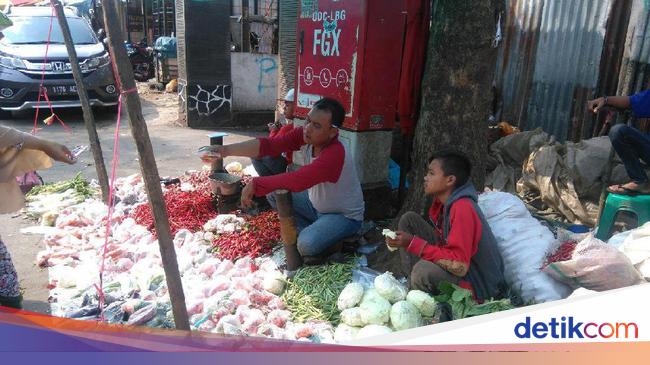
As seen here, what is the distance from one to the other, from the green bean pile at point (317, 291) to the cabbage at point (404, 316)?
474mm

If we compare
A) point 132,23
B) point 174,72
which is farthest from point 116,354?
point 132,23

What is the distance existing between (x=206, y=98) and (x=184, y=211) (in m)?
5.83

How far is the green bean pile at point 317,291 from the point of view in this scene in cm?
349

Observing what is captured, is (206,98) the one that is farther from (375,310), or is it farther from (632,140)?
(375,310)

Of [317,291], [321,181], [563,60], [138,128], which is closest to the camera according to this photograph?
[138,128]

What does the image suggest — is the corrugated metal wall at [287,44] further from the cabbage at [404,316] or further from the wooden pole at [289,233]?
the cabbage at [404,316]

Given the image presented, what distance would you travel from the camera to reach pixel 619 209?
4.29m

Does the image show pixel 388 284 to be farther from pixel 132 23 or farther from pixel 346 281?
pixel 132 23

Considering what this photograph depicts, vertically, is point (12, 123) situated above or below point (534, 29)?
below

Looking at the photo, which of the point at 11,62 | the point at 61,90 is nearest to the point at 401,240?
the point at 61,90

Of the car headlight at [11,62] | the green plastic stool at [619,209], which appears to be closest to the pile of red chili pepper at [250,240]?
the green plastic stool at [619,209]

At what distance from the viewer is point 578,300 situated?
2045 millimetres

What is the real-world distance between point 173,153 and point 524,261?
20.4ft

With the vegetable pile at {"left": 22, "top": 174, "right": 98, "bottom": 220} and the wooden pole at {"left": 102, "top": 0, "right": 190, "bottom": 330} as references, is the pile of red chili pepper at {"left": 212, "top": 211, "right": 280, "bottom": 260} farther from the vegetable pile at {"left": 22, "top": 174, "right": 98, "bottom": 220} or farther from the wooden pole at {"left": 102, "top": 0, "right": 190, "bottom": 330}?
the vegetable pile at {"left": 22, "top": 174, "right": 98, "bottom": 220}
